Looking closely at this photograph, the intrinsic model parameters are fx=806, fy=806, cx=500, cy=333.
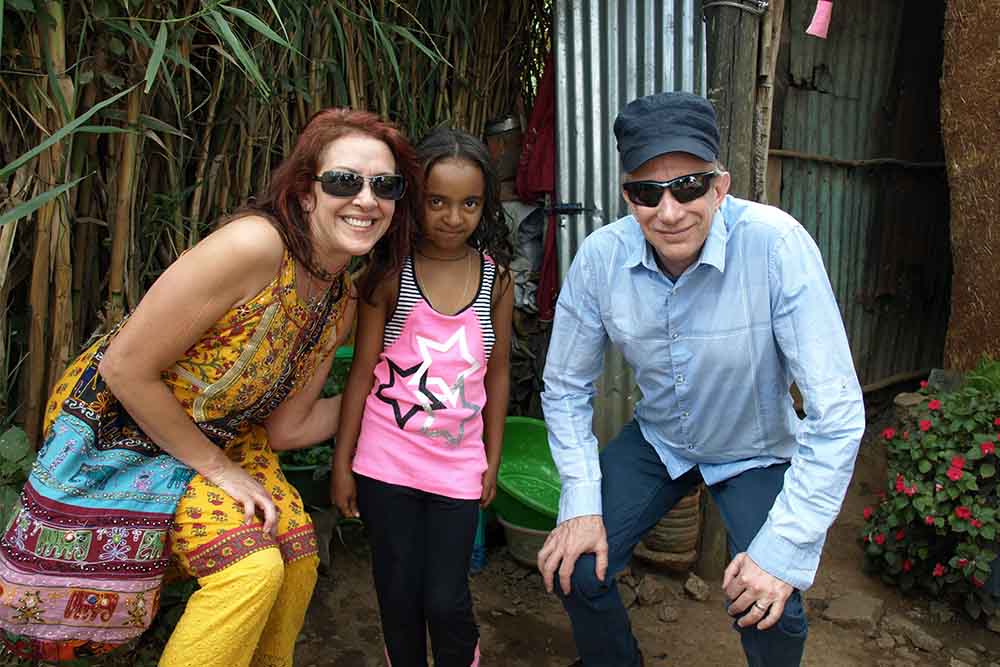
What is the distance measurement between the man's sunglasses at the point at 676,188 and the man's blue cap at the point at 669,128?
0.15 ft

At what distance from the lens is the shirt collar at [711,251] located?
2.07m

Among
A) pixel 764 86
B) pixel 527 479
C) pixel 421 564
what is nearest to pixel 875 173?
pixel 764 86

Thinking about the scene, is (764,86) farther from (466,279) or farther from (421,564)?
(421,564)

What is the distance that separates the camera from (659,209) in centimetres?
200

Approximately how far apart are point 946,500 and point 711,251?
169 centimetres

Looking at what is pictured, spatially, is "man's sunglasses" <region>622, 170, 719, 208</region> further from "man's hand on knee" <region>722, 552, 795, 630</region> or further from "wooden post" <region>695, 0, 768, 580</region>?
"wooden post" <region>695, 0, 768, 580</region>

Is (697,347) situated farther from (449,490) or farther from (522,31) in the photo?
(522,31)

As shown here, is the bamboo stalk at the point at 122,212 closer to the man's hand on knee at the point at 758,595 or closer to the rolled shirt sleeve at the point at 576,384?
the rolled shirt sleeve at the point at 576,384

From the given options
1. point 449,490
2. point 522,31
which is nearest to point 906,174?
point 522,31

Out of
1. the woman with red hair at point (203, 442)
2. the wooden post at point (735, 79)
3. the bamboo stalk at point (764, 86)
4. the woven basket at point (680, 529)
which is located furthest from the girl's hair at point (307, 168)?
the woven basket at point (680, 529)

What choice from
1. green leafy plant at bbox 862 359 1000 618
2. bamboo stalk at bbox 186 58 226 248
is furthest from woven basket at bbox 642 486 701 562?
bamboo stalk at bbox 186 58 226 248

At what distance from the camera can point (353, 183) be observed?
1.95m

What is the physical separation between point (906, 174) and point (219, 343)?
4378 millimetres

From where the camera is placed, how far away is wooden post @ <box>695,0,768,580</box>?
9.93 ft
